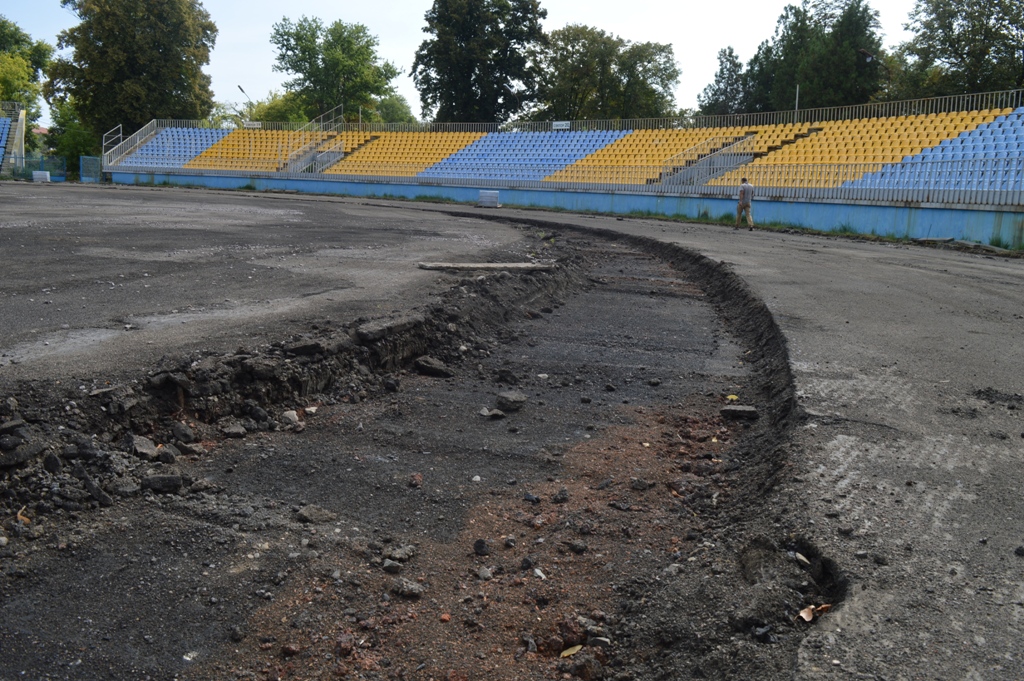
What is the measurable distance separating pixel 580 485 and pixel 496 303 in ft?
14.2

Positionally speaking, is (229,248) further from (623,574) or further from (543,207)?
(543,207)

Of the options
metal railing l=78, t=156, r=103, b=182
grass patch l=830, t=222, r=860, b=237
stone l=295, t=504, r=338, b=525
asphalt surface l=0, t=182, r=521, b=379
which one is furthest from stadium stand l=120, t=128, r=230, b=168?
stone l=295, t=504, r=338, b=525

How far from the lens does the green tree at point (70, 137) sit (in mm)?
51562

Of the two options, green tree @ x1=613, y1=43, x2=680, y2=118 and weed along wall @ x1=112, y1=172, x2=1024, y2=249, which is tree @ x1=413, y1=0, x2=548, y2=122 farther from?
weed along wall @ x1=112, y1=172, x2=1024, y2=249

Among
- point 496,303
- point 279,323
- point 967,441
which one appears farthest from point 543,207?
point 967,441

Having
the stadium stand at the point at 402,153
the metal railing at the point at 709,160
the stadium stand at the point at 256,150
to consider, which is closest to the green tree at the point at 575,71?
the stadium stand at the point at 402,153

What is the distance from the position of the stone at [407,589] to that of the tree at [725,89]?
2280 inches

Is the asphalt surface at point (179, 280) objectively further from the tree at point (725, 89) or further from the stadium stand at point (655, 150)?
the tree at point (725, 89)

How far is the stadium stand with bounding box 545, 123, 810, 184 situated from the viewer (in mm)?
30328

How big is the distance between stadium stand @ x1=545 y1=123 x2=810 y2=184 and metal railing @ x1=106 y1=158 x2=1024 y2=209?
0.22ft

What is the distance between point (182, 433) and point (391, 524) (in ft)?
4.74

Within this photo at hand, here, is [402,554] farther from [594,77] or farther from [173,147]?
[594,77]

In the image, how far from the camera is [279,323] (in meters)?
6.48

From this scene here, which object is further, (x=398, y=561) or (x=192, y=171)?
(x=192, y=171)
